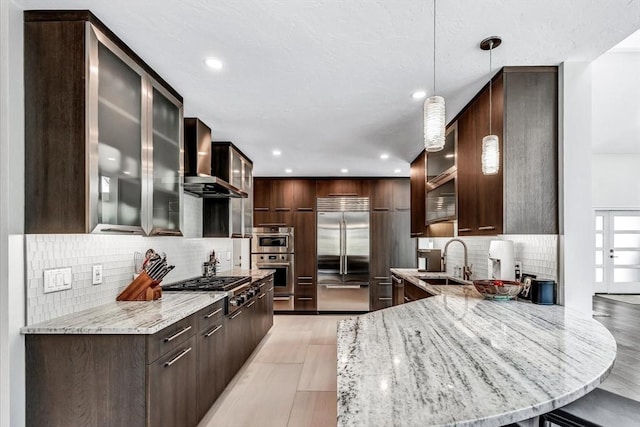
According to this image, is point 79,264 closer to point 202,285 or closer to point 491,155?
point 202,285

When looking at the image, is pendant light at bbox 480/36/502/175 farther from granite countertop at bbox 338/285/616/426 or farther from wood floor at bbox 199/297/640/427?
wood floor at bbox 199/297/640/427

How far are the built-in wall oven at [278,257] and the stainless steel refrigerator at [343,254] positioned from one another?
0.53m

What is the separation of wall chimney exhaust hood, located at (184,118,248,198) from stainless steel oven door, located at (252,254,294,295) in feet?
10.3

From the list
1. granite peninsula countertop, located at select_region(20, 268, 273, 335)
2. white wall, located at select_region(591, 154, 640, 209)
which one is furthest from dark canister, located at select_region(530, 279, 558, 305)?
white wall, located at select_region(591, 154, 640, 209)

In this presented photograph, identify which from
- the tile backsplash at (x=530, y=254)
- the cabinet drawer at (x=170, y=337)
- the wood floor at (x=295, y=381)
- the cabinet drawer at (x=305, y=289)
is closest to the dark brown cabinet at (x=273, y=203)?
the cabinet drawer at (x=305, y=289)

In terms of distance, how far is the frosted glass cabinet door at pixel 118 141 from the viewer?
1993 millimetres

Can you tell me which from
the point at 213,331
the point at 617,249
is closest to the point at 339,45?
the point at 213,331

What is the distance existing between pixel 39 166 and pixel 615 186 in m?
9.68

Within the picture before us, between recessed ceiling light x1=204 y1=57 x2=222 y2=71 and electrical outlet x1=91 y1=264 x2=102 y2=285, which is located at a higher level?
recessed ceiling light x1=204 y1=57 x2=222 y2=71

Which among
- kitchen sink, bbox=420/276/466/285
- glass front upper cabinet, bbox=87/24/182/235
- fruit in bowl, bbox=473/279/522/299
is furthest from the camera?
kitchen sink, bbox=420/276/466/285

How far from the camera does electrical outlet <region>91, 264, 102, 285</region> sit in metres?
2.32

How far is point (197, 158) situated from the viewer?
353 cm

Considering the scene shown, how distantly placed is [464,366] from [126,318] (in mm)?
1720

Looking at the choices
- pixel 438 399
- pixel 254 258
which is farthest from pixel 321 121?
pixel 254 258
